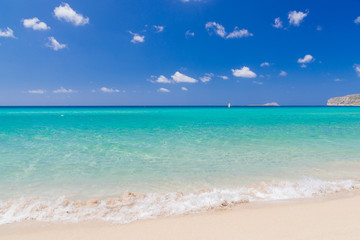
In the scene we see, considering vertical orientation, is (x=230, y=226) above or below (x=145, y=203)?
above

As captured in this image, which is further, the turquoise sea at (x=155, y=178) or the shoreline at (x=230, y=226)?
the turquoise sea at (x=155, y=178)

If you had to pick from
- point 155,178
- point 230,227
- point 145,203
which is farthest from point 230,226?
point 155,178

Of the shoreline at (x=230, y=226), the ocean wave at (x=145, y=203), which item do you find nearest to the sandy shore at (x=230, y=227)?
the shoreline at (x=230, y=226)

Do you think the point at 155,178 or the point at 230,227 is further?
the point at 155,178

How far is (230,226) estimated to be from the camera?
3871 millimetres

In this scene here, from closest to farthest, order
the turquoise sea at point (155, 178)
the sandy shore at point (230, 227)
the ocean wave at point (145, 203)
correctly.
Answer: the sandy shore at point (230, 227), the ocean wave at point (145, 203), the turquoise sea at point (155, 178)

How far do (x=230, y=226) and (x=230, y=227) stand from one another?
0.04 meters

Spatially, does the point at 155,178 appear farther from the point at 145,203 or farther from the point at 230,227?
the point at 230,227

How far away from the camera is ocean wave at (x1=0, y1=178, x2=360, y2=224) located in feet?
14.5

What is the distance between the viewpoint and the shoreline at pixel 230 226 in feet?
11.7

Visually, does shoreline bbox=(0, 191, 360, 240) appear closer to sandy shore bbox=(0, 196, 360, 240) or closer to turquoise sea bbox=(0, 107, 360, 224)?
sandy shore bbox=(0, 196, 360, 240)

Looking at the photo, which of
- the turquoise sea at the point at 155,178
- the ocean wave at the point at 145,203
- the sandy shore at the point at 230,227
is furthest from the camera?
the turquoise sea at the point at 155,178

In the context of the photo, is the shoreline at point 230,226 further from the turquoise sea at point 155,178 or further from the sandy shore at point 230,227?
the turquoise sea at point 155,178

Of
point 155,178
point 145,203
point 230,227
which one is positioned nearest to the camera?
point 230,227
